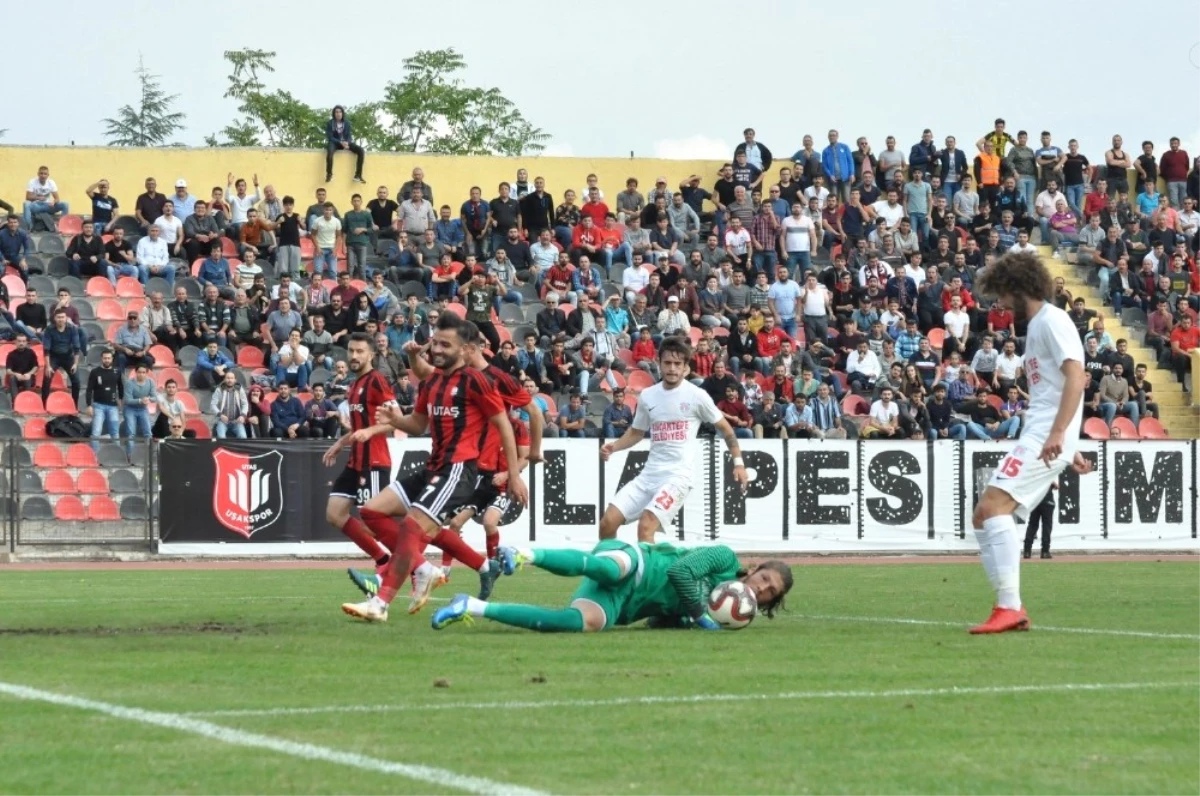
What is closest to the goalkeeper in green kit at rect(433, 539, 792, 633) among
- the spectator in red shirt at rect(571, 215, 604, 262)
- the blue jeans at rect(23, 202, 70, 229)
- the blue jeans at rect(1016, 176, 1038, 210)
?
the spectator in red shirt at rect(571, 215, 604, 262)

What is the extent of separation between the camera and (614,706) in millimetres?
7395

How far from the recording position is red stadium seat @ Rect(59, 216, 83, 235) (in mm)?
32781

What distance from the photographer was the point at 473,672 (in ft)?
28.7

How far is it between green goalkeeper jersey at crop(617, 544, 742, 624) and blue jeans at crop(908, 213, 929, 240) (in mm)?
26713

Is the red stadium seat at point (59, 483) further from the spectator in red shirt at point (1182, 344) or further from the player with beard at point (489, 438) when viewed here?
the spectator in red shirt at point (1182, 344)

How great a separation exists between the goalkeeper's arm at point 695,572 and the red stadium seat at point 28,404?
19070mm

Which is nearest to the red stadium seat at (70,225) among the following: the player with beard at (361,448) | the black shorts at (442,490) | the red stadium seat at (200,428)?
the red stadium seat at (200,428)

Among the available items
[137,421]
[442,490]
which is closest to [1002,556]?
[442,490]

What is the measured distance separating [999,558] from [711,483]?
1707cm

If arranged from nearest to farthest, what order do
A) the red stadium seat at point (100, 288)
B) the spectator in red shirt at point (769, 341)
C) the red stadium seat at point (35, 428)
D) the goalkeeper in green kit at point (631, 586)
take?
the goalkeeper in green kit at point (631, 586) → the red stadium seat at point (35, 428) → the red stadium seat at point (100, 288) → the spectator in red shirt at point (769, 341)

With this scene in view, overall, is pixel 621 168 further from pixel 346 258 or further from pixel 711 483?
pixel 711 483

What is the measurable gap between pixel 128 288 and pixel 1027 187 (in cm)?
1933

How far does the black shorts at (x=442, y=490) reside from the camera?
11.9 metres

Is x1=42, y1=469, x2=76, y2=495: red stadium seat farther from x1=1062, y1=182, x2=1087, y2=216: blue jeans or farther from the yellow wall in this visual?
x1=1062, y1=182, x2=1087, y2=216: blue jeans
